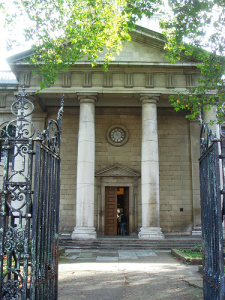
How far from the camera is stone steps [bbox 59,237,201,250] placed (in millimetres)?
15883

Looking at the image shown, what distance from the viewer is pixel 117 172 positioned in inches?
839

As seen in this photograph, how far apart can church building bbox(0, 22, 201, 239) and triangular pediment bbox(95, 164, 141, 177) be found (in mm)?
63

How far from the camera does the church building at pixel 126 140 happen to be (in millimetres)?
17594

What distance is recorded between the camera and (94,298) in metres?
6.66

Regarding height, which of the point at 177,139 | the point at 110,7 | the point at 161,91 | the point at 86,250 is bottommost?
the point at 86,250

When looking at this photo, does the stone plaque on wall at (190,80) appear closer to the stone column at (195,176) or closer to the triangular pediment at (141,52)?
the triangular pediment at (141,52)

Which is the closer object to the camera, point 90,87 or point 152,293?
point 152,293

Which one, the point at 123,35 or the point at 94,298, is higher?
→ the point at 123,35

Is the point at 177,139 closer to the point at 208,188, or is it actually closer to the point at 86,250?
the point at 86,250

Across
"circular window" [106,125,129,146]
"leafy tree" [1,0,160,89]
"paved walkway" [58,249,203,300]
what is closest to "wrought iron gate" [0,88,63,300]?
"paved walkway" [58,249,203,300]

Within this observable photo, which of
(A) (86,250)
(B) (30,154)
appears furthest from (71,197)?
(B) (30,154)

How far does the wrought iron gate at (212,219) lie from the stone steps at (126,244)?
34.6ft

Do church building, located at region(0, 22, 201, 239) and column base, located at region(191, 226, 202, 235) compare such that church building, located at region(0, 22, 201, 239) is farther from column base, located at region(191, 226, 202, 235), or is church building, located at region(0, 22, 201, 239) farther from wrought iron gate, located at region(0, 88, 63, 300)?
wrought iron gate, located at region(0, 88, 63, 300)

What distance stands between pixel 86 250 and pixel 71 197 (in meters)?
6.01
